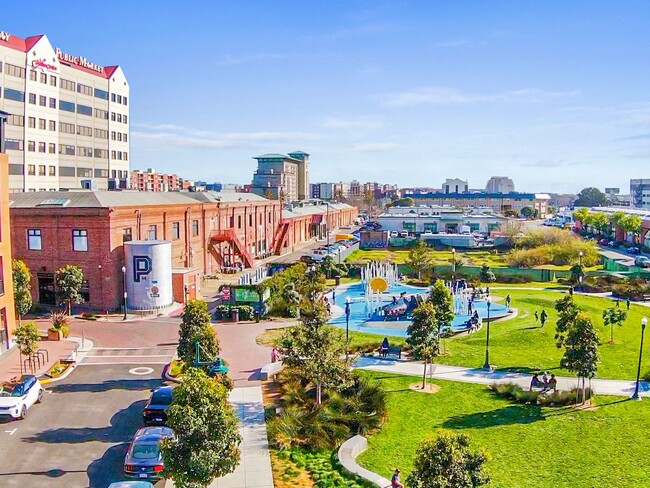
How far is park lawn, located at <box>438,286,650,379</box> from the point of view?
104 ft

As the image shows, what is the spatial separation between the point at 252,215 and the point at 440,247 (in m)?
34.3

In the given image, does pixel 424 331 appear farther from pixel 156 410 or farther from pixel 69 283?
pixel 69 283

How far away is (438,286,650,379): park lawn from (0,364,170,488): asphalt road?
16313mm

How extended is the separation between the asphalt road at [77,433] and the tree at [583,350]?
17828mm

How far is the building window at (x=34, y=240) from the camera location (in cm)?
4650

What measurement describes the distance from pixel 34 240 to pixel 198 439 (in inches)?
1413

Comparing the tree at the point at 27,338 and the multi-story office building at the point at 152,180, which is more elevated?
the multi-story office building at the point at 152,180

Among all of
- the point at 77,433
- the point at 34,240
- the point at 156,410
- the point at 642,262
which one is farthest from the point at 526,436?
the point at 642,262

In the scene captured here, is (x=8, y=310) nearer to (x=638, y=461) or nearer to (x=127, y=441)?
(x=127, y=441)

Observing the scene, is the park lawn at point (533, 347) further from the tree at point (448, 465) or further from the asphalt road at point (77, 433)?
the tree at point (448, 465)

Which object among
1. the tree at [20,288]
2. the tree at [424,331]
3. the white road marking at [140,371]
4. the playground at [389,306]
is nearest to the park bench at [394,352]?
the playground at [389,306]

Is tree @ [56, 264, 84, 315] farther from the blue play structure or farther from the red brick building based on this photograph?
the blue play structure

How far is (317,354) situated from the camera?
25266 millimetres

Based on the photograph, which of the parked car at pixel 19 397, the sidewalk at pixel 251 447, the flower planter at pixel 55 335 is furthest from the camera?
the flower planter at pixel 55 335
